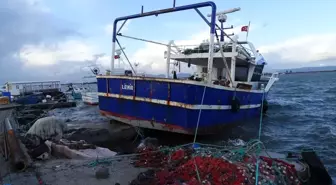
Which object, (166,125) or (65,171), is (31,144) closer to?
(65,171)

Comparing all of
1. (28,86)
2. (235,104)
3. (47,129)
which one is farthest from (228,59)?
(28,86)

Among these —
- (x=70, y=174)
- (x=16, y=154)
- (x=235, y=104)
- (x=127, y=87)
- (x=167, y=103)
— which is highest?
(x=127, y=87)

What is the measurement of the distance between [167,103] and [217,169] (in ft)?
15.8

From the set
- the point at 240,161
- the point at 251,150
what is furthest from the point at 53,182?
the point at 251,150

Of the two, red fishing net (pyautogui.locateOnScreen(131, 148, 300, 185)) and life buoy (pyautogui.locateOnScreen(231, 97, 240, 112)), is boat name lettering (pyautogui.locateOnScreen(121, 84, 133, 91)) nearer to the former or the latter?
life buoy (pyautogui.locateOnScreen(231, 97, 240, 112))

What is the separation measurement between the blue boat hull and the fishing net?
3038mm

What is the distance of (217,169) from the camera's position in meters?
4.64

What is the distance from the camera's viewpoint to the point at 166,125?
9539mm

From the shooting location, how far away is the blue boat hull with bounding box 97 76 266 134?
8.89 metres

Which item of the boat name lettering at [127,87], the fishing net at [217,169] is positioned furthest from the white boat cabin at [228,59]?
the fishing net at [217,169]

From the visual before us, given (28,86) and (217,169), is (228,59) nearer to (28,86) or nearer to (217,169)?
(217,169)

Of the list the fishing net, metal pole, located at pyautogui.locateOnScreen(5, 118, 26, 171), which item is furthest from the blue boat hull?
metal pole, located at pyautogui.locateOnScreen(5, 118, 26, 171)

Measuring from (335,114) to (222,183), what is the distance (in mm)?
15564

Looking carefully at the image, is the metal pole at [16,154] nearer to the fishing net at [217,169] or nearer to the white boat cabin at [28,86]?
the fishing net at [217,169]
